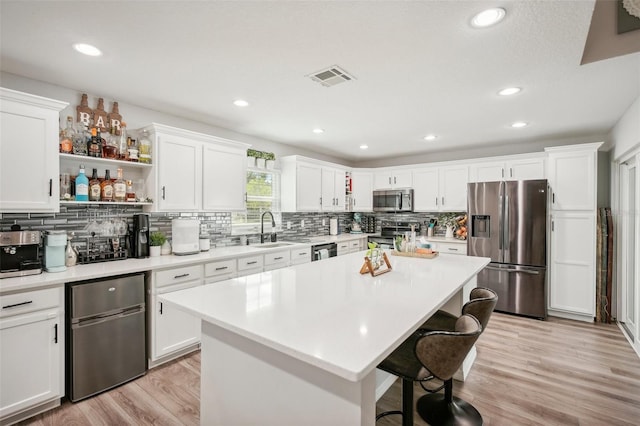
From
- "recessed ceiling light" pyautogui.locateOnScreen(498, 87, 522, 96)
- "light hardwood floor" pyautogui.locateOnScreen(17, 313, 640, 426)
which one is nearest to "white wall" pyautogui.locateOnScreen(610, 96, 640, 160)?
"recessed ceiling light" pyautogui.locateOnScreen(498, 87, 522, 96)

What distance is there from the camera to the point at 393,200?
5641 millimetres

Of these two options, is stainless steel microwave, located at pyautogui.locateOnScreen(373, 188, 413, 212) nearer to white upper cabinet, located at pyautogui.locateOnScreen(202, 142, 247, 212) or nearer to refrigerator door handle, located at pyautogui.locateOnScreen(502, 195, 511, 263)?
refrigerator door handle, located at pyautogui.locateOnScreen(502, 195, 511, 263)

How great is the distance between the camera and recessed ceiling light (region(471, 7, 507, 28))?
161 cm

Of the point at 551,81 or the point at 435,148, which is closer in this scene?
the point at 551,81

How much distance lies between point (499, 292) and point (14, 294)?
4.98 meters

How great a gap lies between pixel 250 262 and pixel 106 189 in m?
1.56

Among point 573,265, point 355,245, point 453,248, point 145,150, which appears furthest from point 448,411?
point 355,245

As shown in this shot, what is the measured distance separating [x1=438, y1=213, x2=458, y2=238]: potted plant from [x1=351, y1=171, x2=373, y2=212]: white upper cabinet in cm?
131

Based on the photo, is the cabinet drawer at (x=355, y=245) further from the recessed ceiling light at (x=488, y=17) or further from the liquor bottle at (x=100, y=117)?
the recessed ceiling light at (x=488, y=17)

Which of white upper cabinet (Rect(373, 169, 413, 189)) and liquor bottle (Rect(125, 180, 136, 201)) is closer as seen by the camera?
liquor bottle (Rect(125, 180, 136, 201))

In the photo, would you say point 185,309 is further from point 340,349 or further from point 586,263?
point 586,263

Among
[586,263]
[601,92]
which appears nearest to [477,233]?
[586,263]

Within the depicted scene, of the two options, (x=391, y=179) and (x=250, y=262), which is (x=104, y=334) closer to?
(x=250, y=262)

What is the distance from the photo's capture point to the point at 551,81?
251 centimetres
